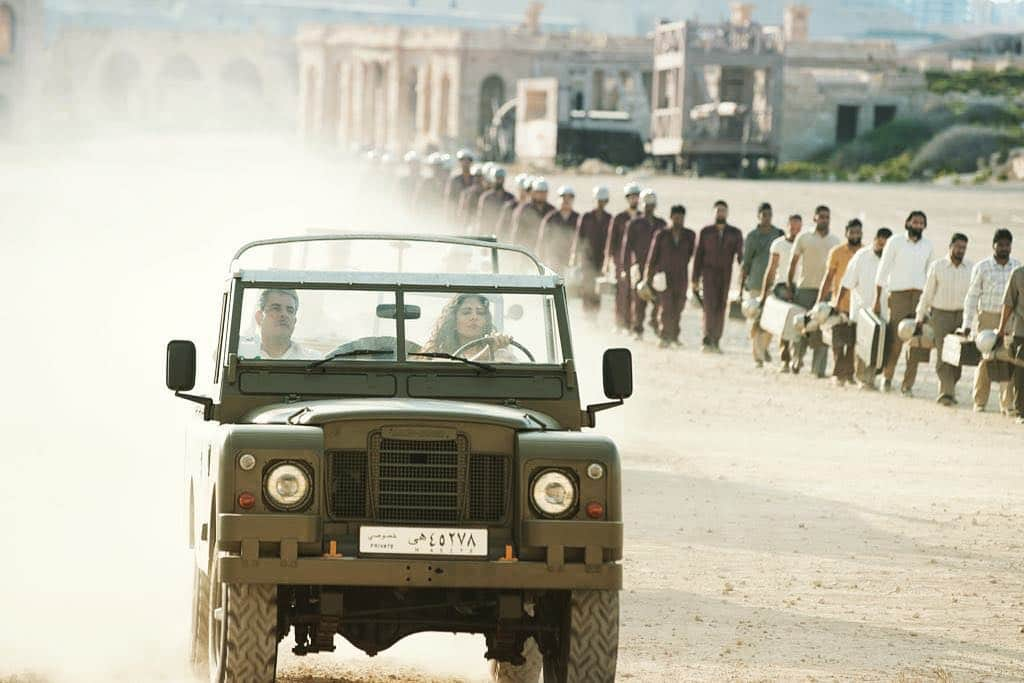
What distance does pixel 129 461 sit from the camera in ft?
55.4

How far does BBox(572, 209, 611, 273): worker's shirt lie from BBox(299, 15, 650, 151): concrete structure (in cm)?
5989

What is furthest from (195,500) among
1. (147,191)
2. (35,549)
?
(147,191)

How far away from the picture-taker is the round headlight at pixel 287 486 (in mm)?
8016

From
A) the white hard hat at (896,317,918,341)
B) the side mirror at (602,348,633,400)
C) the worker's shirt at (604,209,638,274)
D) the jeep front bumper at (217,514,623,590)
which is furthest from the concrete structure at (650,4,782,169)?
the jeep front bumper at (217,514,623,590)

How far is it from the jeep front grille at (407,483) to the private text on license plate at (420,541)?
0.08m

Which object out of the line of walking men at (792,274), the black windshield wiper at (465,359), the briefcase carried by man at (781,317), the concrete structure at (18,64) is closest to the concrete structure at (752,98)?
the concrete structure at (18,64)

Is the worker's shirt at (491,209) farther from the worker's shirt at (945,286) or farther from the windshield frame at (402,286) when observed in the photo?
the windshield frame at (402,286)

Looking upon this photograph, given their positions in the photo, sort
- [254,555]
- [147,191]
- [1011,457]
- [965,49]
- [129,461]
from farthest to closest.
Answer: [965,49]
[147,191]
[1011,457]
[129,461]
[254,555]

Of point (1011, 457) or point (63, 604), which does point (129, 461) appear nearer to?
point (63, 604)

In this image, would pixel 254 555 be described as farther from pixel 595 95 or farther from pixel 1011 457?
pixel 595 95

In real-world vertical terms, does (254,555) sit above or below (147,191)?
above

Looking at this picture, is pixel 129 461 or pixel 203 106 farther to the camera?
pixel 203 106

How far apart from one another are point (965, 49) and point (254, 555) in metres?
112

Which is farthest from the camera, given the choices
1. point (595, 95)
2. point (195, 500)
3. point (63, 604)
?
point (595, 95)
